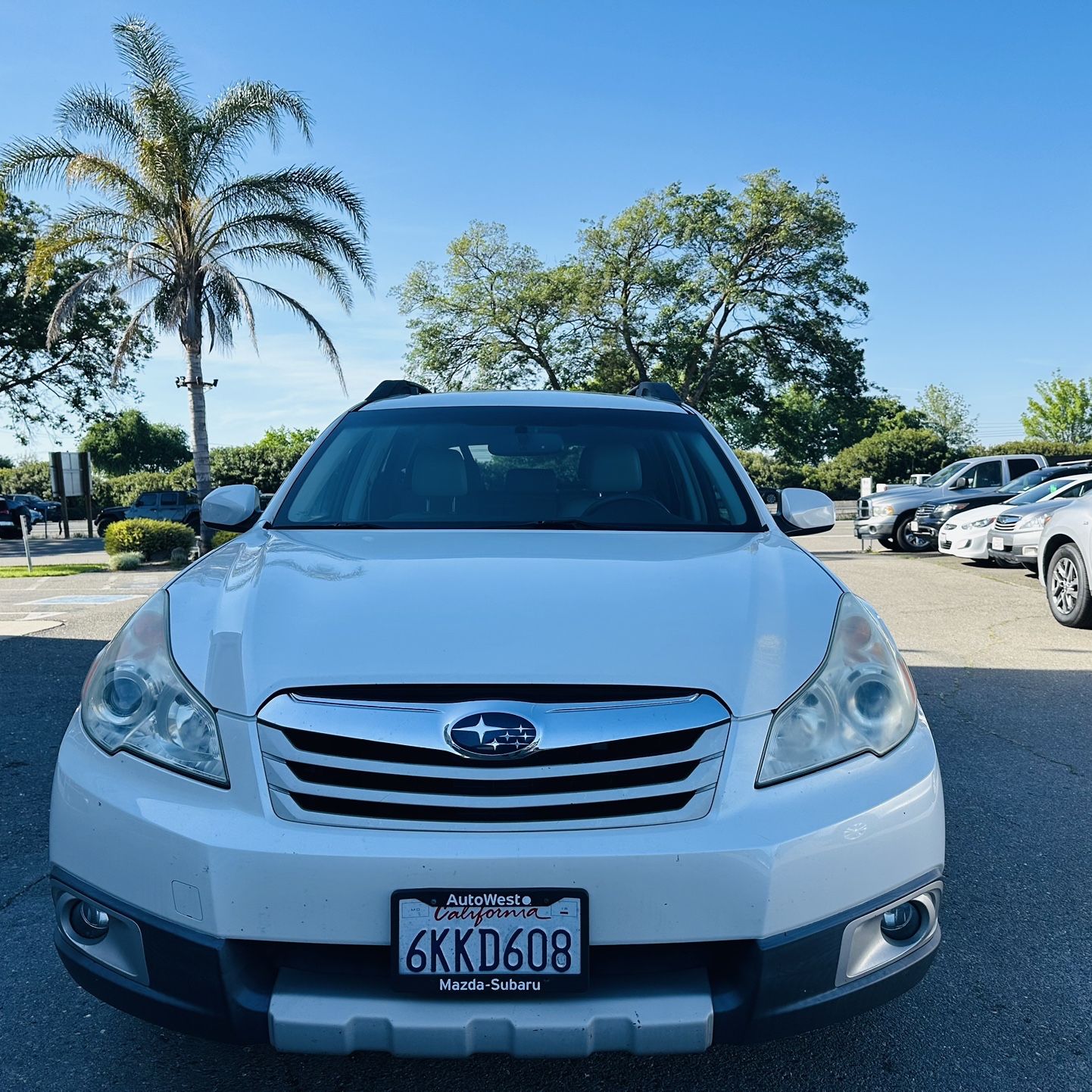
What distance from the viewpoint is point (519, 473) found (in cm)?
347

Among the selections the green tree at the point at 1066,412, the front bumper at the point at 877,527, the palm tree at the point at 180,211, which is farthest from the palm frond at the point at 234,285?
the green tree at the point at 1066,412

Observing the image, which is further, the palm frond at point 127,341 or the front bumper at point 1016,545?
the palm frond at point 127,341

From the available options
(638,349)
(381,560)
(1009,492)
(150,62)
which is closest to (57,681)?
(381,560)

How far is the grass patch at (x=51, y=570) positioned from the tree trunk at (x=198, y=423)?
1854 millimetres

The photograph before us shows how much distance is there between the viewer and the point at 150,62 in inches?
666

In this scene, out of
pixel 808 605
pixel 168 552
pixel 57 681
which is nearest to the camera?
pixel 808 605

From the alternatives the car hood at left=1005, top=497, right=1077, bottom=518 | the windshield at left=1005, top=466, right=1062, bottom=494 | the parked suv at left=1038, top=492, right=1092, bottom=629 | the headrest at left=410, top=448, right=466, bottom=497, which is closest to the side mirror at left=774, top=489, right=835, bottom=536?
the headrest at left=410, top=448, right=466, bottom=497

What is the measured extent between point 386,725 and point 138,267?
58.5 ft

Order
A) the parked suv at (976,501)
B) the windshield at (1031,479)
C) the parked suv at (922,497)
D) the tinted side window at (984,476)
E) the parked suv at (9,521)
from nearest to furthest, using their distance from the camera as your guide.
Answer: the parked suv at (976,501), the windshield at (1031,479), the parked suv at (922,497), the tinted side window at (984,476), the parked suv at (9,521)

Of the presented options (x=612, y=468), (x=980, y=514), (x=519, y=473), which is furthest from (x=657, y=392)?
(x=980, y=514)

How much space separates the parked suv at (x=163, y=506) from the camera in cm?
3098

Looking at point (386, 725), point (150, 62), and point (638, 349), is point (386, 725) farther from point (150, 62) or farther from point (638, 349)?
point (638, 349)

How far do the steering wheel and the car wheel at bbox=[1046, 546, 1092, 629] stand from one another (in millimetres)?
6428

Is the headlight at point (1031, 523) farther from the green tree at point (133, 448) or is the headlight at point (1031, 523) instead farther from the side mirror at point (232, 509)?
the green tree at point (133, 448)
